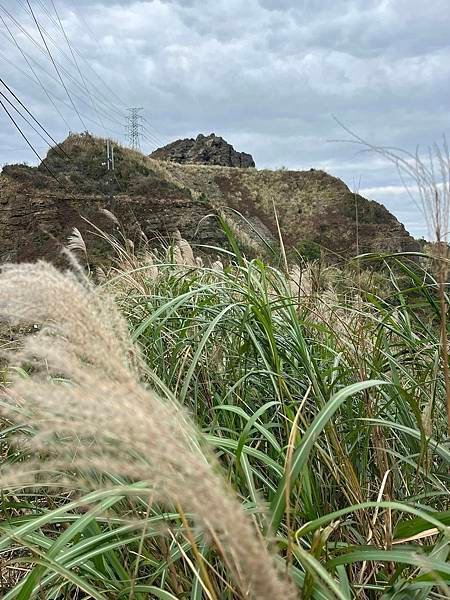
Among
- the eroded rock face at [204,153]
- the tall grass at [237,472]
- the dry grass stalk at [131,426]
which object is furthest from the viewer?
the eroded rock face at [204,153]

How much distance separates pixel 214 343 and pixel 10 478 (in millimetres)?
1526

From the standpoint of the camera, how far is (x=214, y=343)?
220 centimetres

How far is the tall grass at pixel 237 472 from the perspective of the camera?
1.99ft

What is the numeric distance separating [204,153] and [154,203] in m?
32.9

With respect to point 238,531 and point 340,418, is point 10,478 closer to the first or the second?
point 238,531

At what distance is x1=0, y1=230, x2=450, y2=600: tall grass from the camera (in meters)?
0.61

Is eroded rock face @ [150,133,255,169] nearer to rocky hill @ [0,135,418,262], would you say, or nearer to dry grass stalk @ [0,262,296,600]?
rocky hill @ [0,135,418,262]

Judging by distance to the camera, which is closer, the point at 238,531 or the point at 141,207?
the point at 238,531

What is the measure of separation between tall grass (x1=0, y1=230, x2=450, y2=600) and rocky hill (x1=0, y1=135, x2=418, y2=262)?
339cm

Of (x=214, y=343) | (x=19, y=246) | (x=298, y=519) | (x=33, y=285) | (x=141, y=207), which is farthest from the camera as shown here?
(x=141, y=207)

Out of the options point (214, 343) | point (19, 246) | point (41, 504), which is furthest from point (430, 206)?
point (19, 246)

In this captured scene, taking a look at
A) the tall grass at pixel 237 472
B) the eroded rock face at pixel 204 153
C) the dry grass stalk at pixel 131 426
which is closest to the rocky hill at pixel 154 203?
the tall grass at pixel 237 472

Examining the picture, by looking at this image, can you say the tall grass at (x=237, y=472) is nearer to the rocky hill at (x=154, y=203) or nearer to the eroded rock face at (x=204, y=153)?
the rocky hill at (x=154, y=203)

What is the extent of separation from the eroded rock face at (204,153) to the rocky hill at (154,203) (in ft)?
28.3
